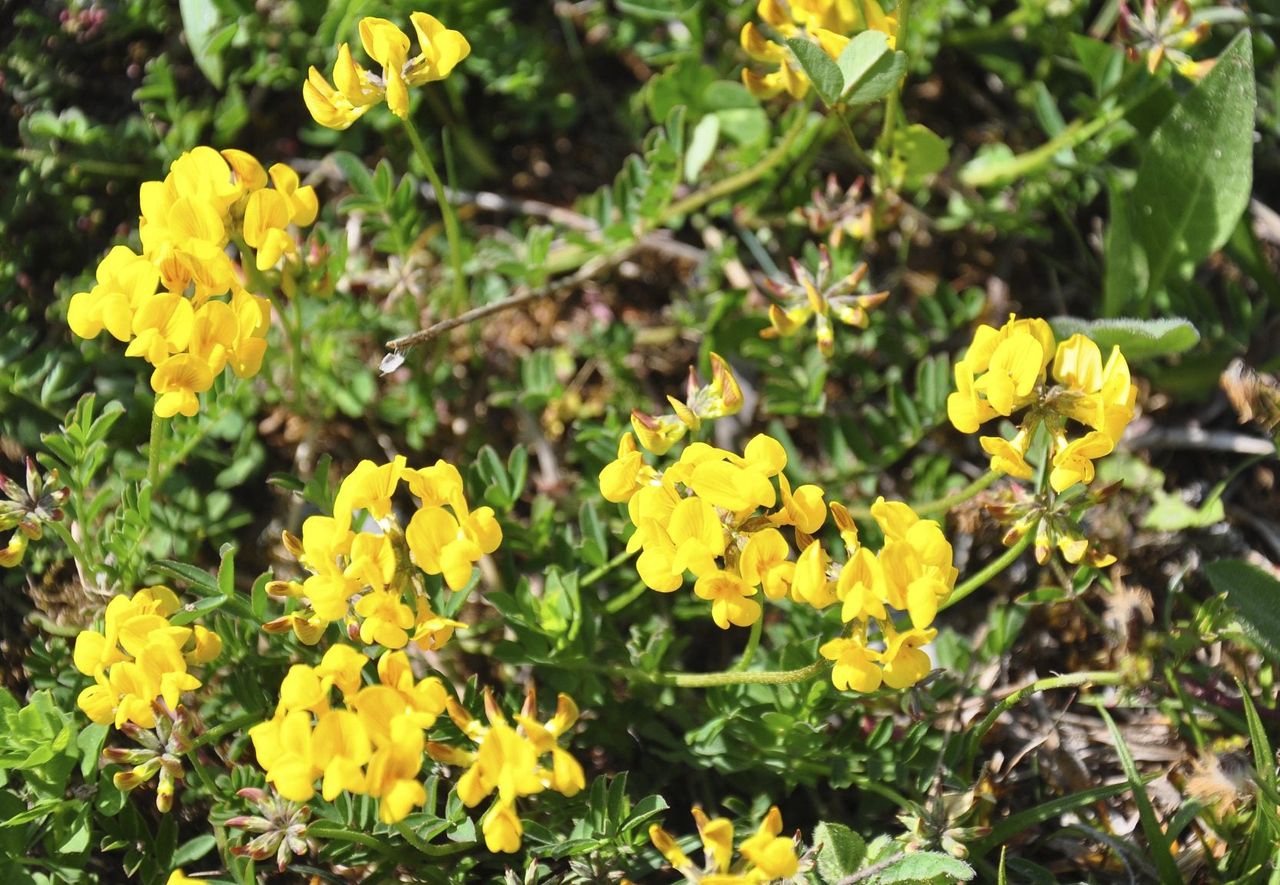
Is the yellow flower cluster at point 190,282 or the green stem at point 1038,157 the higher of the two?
the yellow flower cluster at point 190,282

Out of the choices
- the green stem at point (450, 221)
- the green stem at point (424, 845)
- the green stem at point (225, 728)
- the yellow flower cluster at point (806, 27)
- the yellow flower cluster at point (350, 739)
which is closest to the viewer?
the yellow flower cluster at point (350, 739)

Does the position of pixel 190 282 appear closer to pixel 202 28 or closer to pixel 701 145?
pixel 202 28

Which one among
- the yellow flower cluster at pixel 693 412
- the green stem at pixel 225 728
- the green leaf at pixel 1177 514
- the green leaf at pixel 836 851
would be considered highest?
the yellow flower cluster at pixel 693 412

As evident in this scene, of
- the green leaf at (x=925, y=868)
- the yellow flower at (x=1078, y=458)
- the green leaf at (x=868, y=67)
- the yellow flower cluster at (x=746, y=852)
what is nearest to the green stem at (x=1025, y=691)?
the green leaf at (x=925, y=868)

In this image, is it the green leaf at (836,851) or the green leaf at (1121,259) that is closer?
the green leaf at (836,851)

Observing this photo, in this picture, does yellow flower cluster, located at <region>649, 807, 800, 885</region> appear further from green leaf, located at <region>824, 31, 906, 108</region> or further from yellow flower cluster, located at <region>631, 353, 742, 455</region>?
green leaf, located at <region>824, 31, 906, 108</region>

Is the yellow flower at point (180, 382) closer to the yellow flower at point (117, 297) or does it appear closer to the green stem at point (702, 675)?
the yellow flower at point (117, 297)
